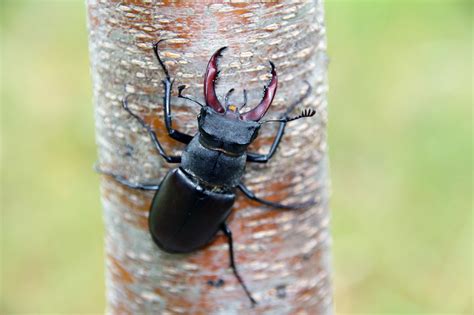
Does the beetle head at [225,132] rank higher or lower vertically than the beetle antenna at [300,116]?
lower

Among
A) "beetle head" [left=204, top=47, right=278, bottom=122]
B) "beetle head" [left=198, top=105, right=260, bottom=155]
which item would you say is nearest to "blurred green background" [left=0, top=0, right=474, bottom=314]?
"beetle head" [left=198, top=105, right=260, bottom=155]

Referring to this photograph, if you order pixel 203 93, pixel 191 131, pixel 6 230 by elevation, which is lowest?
pixel 6 230

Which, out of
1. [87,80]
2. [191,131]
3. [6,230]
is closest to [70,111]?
[87,80]

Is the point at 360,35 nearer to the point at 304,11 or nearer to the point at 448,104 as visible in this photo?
the point at 448,104

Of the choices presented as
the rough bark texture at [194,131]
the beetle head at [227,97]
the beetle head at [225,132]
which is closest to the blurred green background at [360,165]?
the rough bark texture at [194,131]

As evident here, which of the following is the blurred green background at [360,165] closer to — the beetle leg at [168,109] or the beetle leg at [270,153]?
the beetle leg at [270,153]

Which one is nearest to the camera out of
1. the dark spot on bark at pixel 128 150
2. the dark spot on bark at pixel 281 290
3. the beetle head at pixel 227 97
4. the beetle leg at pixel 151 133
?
the beetle head at pixel 227 97
